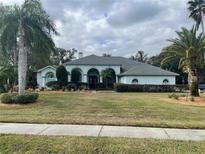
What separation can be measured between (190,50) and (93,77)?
95.2ft

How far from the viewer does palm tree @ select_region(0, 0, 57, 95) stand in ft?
65.3

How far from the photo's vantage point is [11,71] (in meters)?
28.6

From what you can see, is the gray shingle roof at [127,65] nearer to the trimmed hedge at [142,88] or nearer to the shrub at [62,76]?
the trimmed hedge at [142,88]

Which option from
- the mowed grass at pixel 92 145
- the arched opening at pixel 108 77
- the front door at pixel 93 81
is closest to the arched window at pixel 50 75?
the front door at pixel 93 81

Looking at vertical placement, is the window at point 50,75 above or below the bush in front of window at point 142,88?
above

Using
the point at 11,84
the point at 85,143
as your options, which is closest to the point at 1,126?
the point at 85,143

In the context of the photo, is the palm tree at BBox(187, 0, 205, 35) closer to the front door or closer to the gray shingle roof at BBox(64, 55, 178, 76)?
the gray shingle roof at BBox(64, 55, 178, 76)

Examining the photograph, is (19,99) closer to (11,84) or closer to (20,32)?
(20,32)

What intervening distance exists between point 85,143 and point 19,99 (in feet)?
38.0

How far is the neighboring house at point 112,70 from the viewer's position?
46500 millimetres

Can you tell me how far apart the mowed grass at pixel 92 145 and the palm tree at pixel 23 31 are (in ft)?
41.2

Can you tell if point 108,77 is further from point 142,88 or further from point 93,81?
point 142,88

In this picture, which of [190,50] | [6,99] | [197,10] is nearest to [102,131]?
[6,99]

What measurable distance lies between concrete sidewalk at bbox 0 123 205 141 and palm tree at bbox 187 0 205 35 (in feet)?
153
